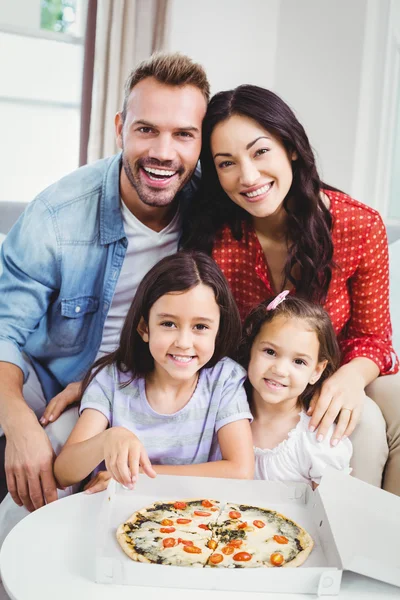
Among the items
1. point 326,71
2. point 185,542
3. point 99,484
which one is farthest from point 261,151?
point 326,71

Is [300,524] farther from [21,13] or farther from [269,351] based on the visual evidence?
[21,13]

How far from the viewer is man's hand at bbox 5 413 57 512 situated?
148 cm

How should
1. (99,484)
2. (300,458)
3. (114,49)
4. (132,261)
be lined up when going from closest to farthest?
(99,484) → (300,458) → (132,261) → (114,49)

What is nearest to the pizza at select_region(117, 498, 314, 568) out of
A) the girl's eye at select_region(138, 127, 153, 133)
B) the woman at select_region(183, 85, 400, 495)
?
the woman at select_region(183, 85, 400, 495)

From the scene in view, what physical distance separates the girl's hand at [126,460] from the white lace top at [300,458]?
47 centimetres

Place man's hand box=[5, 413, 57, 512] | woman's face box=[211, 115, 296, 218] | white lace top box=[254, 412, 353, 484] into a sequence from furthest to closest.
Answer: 1. woman's face box=[211, 115, 296, 218]
2. white lace top box=[254, 412, 353, 484]
3. man's hand box=[5, 413, 57, 512]

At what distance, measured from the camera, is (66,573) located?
40.9 inches

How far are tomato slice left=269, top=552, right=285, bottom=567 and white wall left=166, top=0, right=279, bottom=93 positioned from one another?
3.17m

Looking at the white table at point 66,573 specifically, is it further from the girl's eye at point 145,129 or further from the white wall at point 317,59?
the white wall at point 317,59

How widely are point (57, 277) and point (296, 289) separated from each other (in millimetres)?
608

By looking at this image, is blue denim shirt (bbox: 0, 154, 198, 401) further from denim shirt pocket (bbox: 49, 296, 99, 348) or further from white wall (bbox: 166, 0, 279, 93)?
white wall (bbox: 166, 0, 279, 93)

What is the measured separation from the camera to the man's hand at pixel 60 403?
1684 mm

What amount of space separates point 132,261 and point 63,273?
190 mm

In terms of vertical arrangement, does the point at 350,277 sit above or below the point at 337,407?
above
